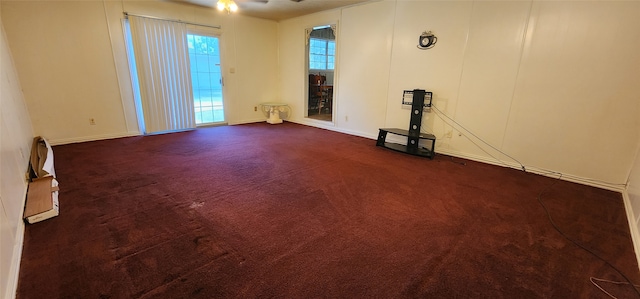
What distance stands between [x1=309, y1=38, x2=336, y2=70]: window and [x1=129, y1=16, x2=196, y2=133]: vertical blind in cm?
363

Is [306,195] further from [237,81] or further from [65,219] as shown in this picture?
[237,81]

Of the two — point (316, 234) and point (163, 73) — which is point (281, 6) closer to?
point (163, 73)

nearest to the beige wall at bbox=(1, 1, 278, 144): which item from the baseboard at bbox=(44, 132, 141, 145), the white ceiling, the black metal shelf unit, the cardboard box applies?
the baseboard at bbox=(44, 132, 141, 145)

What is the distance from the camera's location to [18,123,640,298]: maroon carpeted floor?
1595mm

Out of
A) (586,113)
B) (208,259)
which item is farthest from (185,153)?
(586,113)

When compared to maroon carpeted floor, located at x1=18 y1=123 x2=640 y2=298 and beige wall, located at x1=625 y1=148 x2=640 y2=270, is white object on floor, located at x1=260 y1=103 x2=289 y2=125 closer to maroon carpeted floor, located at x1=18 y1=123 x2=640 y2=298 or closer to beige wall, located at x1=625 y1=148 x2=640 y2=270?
maroon carpeted floor, located at x1=18 y1=123 x2=640 y2=298

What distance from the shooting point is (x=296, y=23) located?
607 cm

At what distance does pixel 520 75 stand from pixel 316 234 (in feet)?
10.7

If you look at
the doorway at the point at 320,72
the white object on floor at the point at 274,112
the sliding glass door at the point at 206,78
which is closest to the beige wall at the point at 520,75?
the white object on floor at the point at 274,112

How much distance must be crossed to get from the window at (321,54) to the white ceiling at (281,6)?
2056 millimetres

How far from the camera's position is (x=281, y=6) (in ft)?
16.8

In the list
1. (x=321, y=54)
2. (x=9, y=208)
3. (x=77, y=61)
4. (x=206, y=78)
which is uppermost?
(x=321, y=54)

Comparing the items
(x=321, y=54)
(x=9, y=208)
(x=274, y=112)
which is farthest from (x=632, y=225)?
(x=321, y=54)

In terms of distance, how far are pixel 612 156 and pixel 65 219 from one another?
17.7 ft
